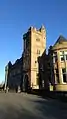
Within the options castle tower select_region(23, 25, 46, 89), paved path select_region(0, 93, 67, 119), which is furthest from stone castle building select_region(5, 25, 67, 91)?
paved path select_region(0, 93, 67, 119)

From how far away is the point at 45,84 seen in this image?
61.6 metres

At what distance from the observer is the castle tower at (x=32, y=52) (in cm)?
6462

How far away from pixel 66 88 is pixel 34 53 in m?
24.5

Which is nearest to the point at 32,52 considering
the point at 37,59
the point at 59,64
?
the point at 37,59

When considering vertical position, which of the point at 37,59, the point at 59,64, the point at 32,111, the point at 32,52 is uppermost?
the point at 32,52

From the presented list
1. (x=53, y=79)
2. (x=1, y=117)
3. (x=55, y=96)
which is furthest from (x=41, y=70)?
(x=1, y=117)

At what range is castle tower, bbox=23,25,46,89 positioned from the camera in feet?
212

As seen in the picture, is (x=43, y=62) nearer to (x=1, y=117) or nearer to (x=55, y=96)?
(x=55, y=96)

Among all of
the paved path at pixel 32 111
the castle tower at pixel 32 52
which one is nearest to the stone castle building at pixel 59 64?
the castle tower at pixel 32 52

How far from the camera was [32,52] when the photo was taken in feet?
218

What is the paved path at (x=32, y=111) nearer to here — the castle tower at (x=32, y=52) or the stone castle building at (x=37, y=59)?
the stone castle building at (x=37, y=59)

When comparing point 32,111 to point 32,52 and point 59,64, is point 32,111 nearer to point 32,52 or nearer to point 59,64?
point 59,64

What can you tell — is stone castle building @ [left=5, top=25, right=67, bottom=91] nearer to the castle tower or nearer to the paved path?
the castle tower

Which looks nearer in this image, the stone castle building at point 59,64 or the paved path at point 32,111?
the paved path at point 32,111
